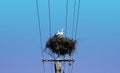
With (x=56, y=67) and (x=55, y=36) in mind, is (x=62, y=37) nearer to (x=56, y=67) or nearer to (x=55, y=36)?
(x=55, y=36)

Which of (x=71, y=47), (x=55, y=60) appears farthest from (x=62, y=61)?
(x=71, y=47)

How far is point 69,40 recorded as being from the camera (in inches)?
875

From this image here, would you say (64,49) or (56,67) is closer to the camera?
(56,67)

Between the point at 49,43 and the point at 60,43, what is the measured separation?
0.65 m

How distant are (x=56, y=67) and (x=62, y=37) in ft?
7.88

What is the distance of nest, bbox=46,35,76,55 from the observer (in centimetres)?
2203

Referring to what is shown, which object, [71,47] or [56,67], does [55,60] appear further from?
[71,47]

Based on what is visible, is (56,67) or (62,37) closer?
(56,67)

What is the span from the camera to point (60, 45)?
22.1m

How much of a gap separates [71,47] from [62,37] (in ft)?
2.62

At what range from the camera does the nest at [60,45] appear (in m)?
22.0

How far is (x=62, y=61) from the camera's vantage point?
20.9 m

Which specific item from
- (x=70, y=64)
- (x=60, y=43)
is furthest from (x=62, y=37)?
(x=70, y=64)

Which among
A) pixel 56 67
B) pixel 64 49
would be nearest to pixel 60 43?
pixel 64 49
